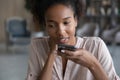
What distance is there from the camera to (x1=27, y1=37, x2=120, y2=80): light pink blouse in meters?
1.09

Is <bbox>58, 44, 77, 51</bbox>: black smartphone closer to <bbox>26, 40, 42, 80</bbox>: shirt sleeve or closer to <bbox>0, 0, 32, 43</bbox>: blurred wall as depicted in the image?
<bbox>26, 40, 42, 80</bbox>: shirt sleeve

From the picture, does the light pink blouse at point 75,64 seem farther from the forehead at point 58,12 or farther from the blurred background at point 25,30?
the blurred background at point 25,30

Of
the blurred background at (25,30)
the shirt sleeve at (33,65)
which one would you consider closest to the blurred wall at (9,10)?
the blurred background at (25,30)

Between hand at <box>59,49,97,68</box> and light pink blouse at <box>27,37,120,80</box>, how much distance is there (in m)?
0.10

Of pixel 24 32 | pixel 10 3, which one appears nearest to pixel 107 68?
pixel 24 32

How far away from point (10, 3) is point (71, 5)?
8104mm

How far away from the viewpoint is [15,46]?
7.57m

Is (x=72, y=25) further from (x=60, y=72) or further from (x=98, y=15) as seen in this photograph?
(x=98, y=15)

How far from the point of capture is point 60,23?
3.34 feet

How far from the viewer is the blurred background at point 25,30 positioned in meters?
5.61

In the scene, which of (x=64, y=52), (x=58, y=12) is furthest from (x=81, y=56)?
(x=58, y=12)

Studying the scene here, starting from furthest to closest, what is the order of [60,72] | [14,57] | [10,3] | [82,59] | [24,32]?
[10,3] → [24,32] → [14,57] → [60,72] → [82,59]

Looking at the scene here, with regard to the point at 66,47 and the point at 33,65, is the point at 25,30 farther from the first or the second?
the point at 66,47

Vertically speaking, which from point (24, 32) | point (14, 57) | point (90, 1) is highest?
point (90, 1)
